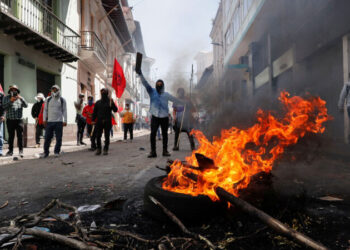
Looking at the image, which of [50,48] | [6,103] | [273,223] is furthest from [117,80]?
[273,223]

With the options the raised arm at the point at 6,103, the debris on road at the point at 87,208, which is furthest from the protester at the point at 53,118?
the debris on road at the point at 87,208

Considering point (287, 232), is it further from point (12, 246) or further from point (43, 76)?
point (43, 76)

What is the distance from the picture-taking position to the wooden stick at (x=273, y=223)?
1.53 m

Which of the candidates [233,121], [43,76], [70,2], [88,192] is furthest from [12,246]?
[70,2]

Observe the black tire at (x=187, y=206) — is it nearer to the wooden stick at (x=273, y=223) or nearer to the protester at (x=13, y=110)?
the wooden stick at (x=273, y=223)

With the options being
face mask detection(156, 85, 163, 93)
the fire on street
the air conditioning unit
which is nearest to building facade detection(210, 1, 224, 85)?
the air conditioning unit

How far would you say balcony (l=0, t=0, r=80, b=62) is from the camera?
9.73 metres

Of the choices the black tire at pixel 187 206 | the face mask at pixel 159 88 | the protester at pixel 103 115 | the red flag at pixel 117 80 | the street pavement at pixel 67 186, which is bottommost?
the street pavement at pixel 67 186

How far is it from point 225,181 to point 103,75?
22433mm

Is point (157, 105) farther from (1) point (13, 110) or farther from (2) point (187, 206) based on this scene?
(2) point (187, 206)

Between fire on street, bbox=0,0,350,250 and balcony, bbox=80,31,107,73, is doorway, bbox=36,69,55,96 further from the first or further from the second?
balcony, bbox=80,31,107,73

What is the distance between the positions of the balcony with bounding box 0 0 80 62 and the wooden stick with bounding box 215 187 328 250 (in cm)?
1028

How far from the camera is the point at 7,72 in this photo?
1014 centimetres

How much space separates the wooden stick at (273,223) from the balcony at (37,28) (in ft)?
33.7
